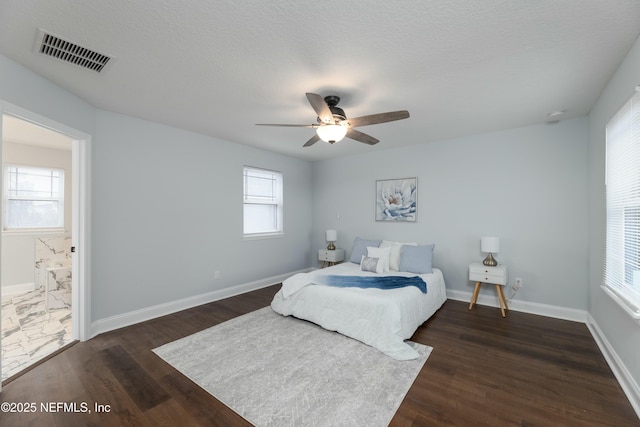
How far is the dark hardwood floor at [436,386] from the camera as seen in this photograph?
1858 mm

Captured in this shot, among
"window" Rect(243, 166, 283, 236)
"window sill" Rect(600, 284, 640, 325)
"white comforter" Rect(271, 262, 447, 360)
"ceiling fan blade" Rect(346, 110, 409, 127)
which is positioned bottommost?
"white comforter" Rect(271, 262, 447, 360)

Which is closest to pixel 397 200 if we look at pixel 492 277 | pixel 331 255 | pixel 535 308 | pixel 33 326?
pixel 331 255

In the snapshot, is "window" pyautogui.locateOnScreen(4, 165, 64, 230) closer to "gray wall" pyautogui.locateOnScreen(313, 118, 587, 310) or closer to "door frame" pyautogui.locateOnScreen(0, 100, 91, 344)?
"door frame" pyautogui.locateOnScreen(0, 100, 91, 344)

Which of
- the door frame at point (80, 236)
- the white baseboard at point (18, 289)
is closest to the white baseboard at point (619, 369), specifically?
the door frame at point (80, 236)

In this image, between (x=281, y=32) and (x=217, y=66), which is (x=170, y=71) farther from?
(x=281, y=32)

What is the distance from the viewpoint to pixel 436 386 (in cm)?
219

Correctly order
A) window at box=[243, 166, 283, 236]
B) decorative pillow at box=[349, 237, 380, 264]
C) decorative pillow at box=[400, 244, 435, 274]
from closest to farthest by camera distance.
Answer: decorative pillow at box=[400, 244, 435, 274] < decorative pillow at box=[349, 237, 380, 264] < window at box=[243, 166, 283, 236]

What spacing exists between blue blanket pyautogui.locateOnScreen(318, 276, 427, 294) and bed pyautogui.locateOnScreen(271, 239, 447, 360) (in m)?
0.04

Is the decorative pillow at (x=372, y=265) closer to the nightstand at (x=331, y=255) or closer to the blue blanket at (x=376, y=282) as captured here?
the blue blanket at (x=376, y=282)

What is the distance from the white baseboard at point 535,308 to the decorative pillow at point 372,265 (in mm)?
1367

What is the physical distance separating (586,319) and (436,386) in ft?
8.98

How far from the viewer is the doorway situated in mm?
2959

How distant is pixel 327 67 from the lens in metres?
2.27

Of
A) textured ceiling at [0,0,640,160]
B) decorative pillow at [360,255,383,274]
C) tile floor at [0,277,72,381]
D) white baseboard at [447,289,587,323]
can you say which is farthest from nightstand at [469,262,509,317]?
tile floor at [0,277,72,381]
